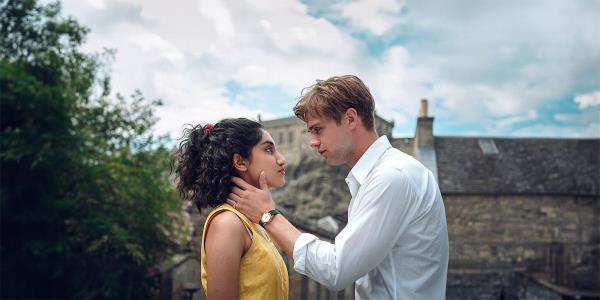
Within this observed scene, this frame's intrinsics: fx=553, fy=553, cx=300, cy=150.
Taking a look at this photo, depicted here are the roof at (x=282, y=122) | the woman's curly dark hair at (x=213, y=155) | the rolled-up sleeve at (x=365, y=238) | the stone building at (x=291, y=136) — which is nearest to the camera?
the rolled-up sleeve at (x=365, y=238)

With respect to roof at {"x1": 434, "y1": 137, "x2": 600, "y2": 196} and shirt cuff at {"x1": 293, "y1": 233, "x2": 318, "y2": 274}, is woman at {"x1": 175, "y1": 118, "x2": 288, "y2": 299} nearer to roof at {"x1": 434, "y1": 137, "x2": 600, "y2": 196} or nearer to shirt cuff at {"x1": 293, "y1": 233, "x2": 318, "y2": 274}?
shirt cuff at {"x1": 293, "y1": 233, "x2": 318, "y2": 274}

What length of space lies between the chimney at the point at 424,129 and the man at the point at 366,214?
28.1 metres

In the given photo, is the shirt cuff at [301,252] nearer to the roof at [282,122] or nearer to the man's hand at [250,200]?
the man's hand at [250,200]

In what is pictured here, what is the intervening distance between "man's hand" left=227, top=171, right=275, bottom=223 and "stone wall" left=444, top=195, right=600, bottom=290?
24811 mm

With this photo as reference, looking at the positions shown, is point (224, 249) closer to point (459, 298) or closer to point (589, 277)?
point (459, 298)

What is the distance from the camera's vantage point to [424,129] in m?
30.6

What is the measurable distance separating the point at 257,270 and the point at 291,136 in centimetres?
6579

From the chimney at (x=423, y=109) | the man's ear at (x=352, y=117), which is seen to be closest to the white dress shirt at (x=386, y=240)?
the man's ear at (x=352, y=117)

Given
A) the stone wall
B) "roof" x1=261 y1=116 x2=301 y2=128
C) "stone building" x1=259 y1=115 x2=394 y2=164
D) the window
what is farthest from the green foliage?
"roof" x1=261 y1=116 x2=301 y2=128

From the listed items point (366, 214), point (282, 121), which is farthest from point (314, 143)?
point (282, 121)

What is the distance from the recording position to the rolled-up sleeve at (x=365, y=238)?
241 cm

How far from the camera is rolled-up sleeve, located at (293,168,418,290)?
2.41 metres

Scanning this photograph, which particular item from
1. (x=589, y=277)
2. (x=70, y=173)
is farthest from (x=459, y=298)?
(x=70, y=173)

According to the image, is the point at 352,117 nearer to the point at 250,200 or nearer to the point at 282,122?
the point at 250,200
